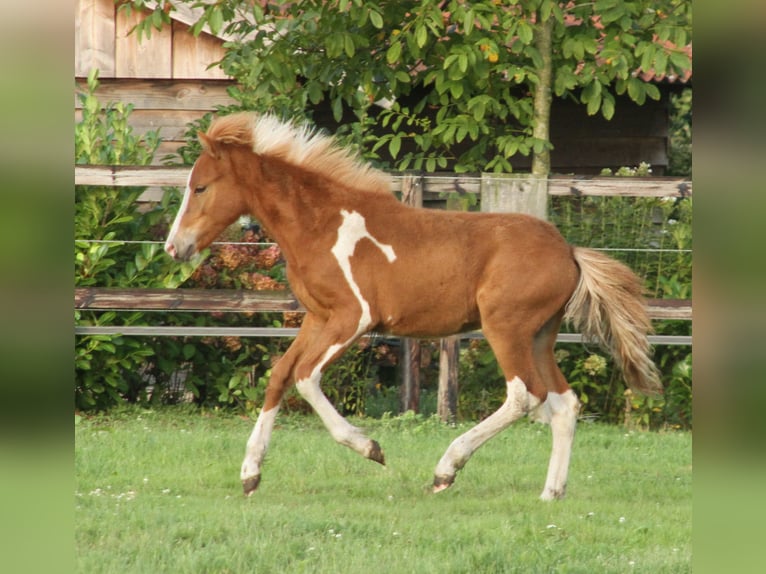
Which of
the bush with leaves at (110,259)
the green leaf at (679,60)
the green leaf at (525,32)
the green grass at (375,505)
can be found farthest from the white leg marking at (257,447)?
the green leaf at (679,60)

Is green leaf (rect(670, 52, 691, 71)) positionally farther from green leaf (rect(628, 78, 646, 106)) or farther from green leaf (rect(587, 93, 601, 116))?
green leaf (rect(587, 93, 601, 116))

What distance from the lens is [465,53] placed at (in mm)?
7855

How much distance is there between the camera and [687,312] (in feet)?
27.4

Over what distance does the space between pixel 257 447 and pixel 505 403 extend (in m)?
1.42

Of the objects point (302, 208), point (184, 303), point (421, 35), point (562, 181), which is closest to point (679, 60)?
point (562, 181)

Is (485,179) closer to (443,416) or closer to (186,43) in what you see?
(443,416)

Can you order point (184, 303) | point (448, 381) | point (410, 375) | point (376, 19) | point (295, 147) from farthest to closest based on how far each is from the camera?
point (410, 375), point (448, 381), point (184, 303), point (376, 19), point (295, 147)

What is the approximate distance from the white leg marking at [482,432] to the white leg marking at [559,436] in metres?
0.21

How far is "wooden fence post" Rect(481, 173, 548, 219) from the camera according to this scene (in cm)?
830

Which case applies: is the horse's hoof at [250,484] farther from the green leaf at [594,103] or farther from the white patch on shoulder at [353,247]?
the green leaf at [594,103]

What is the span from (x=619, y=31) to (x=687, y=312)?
2282 mm

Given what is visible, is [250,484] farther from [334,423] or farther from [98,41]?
[98,41]
